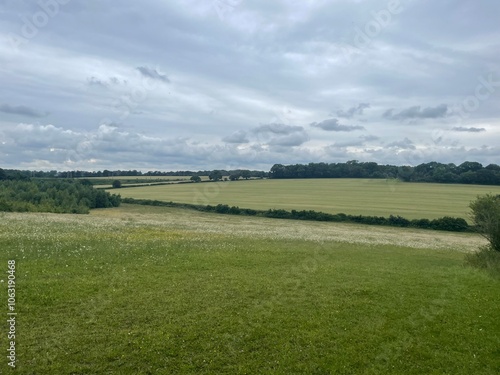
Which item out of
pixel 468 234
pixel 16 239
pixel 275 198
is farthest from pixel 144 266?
pixel 275 198

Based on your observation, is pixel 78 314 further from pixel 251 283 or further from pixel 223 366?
pixel 251 283

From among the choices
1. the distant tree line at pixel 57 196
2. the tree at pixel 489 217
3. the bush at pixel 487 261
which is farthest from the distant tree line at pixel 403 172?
the bush at pixel 487 261

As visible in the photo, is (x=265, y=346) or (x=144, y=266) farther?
(x=144, y=266)

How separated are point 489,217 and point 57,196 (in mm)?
89558

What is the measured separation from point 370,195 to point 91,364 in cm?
10831

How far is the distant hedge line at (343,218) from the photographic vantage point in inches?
2803

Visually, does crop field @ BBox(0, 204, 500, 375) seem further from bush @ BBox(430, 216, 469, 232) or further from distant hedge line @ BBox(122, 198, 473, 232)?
distant hedge line @ BBox(122, 198, 473, 232)

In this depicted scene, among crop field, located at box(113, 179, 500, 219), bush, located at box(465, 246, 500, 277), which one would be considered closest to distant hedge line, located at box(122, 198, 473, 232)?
crop field, located at box(113, 179, 500, 219)

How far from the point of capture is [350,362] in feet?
37.8

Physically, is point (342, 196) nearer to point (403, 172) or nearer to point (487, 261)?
point (403, 172)

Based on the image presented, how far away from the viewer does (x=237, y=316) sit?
14.2 meters

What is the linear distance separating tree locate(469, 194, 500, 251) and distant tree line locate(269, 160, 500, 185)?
98.2m

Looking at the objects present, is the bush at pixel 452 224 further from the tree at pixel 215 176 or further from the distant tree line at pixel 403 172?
the tree at pixel 215 176

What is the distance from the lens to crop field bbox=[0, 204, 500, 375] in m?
11.1
